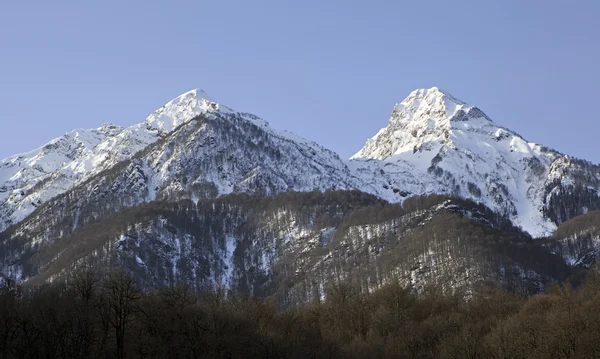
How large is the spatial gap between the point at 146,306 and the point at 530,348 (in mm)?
54151

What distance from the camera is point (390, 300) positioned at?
15462 cm

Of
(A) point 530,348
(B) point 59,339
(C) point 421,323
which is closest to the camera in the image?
(B) point 59,339

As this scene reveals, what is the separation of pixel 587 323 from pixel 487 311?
37092mm

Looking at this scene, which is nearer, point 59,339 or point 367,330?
point 59,339

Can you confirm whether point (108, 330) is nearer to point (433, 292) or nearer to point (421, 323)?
point (421, 323)

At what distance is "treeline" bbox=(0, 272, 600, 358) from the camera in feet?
350

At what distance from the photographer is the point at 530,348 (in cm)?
11250

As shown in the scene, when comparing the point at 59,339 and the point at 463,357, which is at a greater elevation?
the point at 59,339

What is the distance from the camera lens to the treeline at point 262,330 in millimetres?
106688

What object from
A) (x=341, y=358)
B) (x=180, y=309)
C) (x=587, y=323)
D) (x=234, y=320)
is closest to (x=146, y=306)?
(x=180, y=309)

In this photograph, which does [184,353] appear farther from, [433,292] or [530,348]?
[433,292]

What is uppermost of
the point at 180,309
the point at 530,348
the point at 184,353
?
the point at 180,309

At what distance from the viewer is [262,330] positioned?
13025 centimetres

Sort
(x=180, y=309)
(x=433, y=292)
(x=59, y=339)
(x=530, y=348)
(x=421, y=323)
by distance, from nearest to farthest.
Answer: (x=59, y=339) < (x=530, y=348) < (x=180, y=309) < (x=421, y=323) < (x=433, y=292)
